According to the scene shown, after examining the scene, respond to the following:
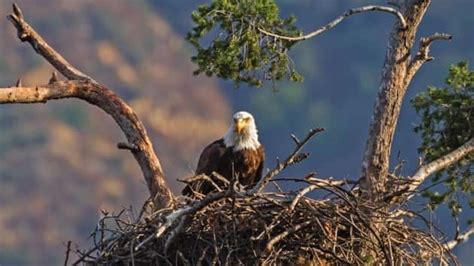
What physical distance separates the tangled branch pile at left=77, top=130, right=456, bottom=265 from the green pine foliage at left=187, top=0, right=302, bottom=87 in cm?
174

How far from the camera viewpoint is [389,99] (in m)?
9.14

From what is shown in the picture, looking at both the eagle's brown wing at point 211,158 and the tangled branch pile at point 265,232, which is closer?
the tangled branch pile at point 265,232

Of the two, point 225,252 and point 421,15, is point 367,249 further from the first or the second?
point 421,15

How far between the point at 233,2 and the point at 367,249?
256 centimetres

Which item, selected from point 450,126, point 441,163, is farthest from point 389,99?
point 450,126

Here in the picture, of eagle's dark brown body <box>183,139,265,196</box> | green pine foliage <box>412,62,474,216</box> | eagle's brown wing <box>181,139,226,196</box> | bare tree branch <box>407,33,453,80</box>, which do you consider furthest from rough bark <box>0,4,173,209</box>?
green pine foliage <box>412,62,474,216</box>

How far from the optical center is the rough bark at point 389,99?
29.4 feet

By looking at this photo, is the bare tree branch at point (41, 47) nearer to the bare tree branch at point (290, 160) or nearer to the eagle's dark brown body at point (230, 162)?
the eagle's dark brown body at point (230, 162)

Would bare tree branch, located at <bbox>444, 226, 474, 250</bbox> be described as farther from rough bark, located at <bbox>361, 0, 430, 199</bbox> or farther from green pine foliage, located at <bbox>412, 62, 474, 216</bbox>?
rough bark, located at <bbox>361, 0, 430, 199</bbox>

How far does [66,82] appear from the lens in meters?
9.11

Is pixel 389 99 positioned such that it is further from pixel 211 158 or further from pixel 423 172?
pixel 211 158

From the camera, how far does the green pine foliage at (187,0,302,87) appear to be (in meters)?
9.35

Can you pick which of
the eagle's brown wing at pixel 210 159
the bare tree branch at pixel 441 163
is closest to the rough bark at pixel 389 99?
the bare tree branch at pixel 441 163

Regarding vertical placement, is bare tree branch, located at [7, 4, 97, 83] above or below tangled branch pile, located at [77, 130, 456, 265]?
above
